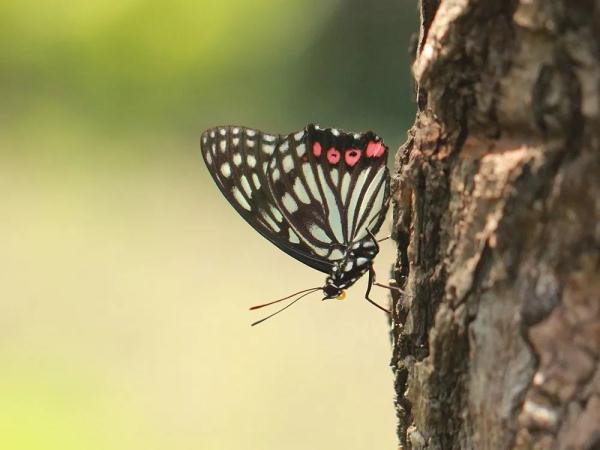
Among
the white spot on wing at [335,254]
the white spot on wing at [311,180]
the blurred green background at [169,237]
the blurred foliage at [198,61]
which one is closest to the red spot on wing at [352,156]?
the white spot on wing at [311,180]

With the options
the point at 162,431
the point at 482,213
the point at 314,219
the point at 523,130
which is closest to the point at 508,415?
the point at 482,213

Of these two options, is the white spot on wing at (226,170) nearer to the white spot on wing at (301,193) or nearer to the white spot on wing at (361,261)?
the white spot on wing at (301,193)

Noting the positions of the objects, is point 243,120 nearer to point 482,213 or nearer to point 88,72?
point 88,72

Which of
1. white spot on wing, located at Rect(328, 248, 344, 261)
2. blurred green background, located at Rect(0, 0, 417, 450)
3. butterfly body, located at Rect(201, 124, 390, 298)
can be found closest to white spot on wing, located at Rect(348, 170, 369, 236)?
butterfly body, located at Rect(201, 124, 390, 298)

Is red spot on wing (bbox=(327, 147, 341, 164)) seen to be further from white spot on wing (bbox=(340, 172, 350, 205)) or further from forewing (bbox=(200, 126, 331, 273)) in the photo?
forewing (bbox=(200, 126, 331, 273))

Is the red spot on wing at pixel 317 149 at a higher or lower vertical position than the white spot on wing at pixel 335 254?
higher

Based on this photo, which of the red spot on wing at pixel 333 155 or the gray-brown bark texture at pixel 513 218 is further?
the red spot on wing at pixel 333 155

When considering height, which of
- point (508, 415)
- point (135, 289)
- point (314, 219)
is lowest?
point (508, 415)

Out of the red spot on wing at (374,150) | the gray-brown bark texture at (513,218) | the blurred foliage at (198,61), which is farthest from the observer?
the blurred foliage at (198,61)
